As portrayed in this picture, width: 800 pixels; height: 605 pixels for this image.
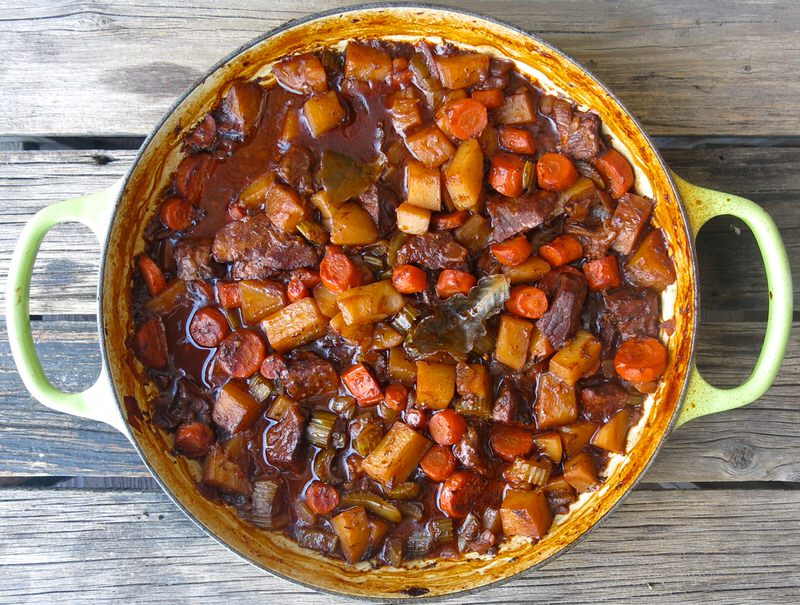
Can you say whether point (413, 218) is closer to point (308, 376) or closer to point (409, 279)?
point (409, 279)

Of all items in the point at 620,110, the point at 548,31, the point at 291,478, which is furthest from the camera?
the point at 548,31

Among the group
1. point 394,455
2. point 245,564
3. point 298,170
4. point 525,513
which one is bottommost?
point 245,564

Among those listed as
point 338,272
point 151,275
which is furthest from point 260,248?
point 151,275

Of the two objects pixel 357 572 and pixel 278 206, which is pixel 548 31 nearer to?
pixel 278 206

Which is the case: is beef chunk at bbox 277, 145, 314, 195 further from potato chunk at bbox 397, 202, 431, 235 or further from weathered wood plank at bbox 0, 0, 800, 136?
weathered wood plank at bbox 0, 0, 800, 136

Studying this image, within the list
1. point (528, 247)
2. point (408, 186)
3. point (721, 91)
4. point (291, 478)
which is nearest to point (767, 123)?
point (721, 91)

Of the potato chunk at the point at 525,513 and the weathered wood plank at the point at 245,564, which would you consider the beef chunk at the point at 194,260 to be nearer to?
the weathered wood plank at the point at 245,564
